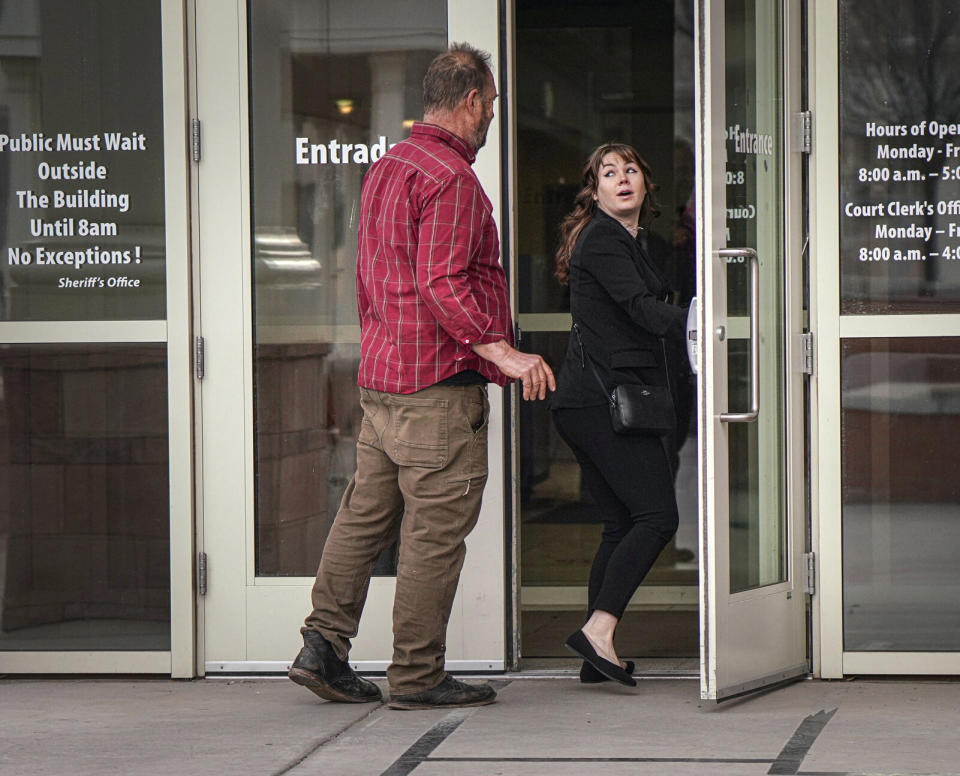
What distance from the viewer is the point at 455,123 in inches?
170

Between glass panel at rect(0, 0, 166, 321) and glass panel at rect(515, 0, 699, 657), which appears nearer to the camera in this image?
glass panel at rect(0, 0, 166, 321)

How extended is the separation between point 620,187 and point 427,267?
0.81 m

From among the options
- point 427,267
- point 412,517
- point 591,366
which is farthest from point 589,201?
point 412,517

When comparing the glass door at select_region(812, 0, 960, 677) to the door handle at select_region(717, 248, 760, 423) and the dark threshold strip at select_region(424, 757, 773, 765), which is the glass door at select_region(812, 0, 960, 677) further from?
the dark threshold strip at select_region(424, 757, 773, 765)

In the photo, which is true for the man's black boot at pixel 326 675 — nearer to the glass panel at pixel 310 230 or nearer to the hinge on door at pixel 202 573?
the glass panel at pixel 310 230

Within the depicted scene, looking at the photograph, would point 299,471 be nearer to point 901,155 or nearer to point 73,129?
point 73,129

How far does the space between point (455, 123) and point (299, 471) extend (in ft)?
4.58

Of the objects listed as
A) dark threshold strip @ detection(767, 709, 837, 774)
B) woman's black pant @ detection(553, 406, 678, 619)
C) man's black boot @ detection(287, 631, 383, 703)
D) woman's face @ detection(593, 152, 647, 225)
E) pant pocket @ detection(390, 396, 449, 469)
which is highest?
woman's face @ detection(593, 152, 647, 225)

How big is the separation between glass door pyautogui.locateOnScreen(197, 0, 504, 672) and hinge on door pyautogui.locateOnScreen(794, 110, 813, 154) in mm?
1242

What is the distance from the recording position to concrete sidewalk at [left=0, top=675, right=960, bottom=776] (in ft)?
12.3

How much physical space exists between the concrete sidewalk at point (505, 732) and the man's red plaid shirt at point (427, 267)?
1.04m

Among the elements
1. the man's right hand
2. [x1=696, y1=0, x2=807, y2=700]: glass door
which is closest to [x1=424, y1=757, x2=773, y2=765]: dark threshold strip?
[x1=696, y1=0, x2=807, y2=700]: glass door

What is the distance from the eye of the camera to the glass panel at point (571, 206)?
20.3ft

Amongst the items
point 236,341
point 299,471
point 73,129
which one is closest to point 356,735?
point 299,471
